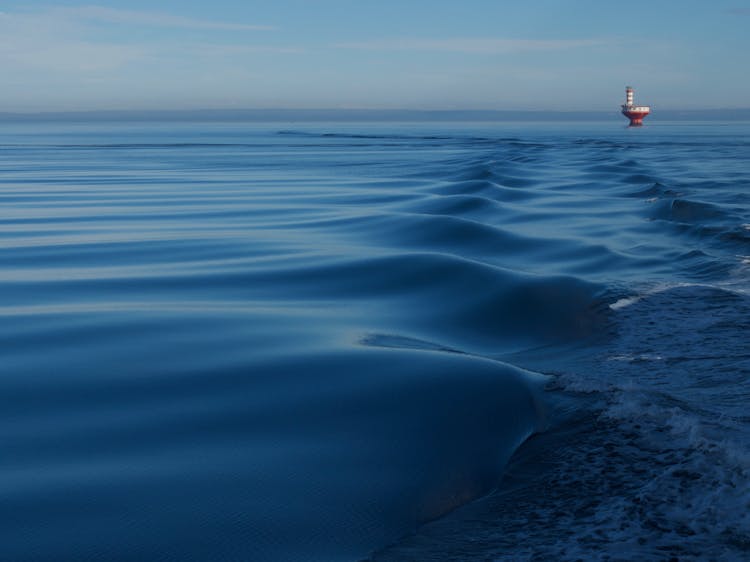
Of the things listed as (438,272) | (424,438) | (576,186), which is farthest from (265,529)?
(576,186)

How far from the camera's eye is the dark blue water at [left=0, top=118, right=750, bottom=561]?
14.9 feet

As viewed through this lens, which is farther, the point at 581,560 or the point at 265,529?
the point at 265,529

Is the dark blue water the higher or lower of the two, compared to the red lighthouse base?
lower

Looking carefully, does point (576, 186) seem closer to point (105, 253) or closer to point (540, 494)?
point (105, 253)

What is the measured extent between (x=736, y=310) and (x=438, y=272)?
394 centimetres

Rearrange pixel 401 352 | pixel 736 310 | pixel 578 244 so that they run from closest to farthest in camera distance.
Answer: pixel 401 352
pixel 736 310
pixel 578 244

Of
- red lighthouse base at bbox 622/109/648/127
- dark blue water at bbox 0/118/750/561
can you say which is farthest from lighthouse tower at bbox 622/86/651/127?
dark blue water at bbox 0/118/750/561

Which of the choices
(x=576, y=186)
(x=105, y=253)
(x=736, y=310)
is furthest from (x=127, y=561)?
(x=576, y=186)

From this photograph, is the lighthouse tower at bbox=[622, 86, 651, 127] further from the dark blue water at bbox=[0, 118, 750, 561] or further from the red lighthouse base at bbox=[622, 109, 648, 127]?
the dark blue water at bbox=[0, 118, 750, 561]

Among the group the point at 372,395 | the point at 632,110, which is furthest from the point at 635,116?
the point at 372,395

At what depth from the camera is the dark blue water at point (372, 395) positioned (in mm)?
4535

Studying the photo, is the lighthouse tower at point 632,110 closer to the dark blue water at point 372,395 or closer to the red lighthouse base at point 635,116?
the red lighthouse base at point 635,116

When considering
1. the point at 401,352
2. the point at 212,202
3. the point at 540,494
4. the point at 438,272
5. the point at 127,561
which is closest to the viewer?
the point at 127,561

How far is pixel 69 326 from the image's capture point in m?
8.31
